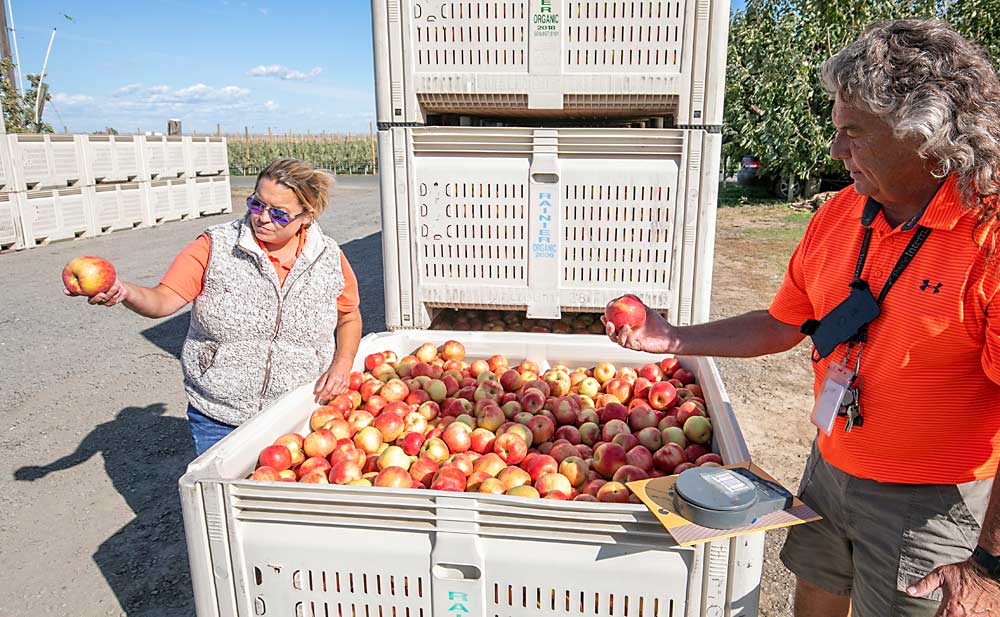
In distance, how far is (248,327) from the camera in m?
2.63

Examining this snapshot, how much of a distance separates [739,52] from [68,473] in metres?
19.5

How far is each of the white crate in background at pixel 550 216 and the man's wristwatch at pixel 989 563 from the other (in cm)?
190

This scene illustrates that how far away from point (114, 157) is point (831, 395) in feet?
50.8

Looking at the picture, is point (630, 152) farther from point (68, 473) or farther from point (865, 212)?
point (68, 473)

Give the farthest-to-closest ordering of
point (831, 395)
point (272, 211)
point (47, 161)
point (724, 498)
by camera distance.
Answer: point (47, 161), point (272, 211), point (831, 395), point (724, 498)

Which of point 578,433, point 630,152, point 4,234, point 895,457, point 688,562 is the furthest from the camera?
point 4,234

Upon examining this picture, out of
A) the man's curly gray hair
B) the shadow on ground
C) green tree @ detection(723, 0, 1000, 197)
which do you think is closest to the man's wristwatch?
the man's curly gray hair

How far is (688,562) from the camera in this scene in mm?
1565

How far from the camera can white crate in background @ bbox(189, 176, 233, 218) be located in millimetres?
17172

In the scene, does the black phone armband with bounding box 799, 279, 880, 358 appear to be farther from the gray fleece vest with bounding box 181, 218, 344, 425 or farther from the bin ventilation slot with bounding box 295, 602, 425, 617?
the gray fleece vest with bounding box 181, 218, 344, 425

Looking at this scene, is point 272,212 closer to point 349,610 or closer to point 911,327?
point 349,610

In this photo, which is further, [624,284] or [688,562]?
[624,284]

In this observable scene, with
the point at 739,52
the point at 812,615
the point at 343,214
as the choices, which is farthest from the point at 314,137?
the point at 812,615

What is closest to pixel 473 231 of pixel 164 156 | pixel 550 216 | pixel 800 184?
pixel 550 216
